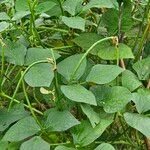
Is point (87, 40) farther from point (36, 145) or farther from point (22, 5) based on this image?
point (36, 145)

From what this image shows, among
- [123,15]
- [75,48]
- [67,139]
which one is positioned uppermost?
[123,15]

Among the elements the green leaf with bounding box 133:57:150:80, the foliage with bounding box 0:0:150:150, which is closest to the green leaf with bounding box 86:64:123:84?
the foliage with bounding box 0:0:150:150

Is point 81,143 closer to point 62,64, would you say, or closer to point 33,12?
point 62,64

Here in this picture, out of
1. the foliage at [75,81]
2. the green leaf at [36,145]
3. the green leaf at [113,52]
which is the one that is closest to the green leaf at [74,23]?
the foliage at [75,81]

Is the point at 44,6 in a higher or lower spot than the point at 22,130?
higher

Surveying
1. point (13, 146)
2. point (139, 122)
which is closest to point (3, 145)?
point (13, 146)

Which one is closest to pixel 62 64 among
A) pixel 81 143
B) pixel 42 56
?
pixel 42 56

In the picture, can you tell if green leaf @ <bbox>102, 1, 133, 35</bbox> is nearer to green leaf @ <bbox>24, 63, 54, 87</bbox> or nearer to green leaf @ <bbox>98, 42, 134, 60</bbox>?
green leaf @ <bbox>98, 42, 134, 60</bbox>
